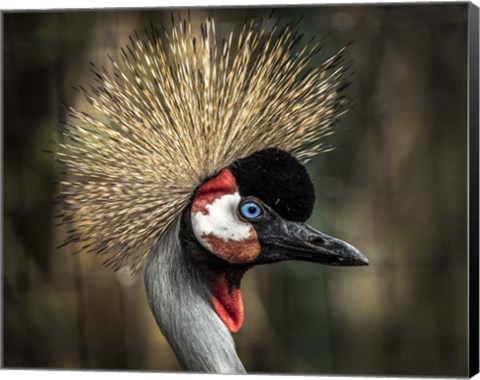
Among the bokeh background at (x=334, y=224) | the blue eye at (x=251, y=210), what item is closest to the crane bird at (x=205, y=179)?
the blue eye at (x=251, y=210)

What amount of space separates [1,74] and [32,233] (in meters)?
0.52

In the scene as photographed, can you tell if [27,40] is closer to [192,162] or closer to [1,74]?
[1,74]

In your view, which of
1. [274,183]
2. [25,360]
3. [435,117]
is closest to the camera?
[274,183]

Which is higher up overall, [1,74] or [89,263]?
[1,74]

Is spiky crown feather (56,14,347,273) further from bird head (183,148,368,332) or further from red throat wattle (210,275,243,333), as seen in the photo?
red throat wattle (210,275,243,333)

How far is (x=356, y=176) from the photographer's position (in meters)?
3.04

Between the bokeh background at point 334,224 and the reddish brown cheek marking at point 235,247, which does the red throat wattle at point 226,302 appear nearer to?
the reddish brown cheek marking at point 235,247

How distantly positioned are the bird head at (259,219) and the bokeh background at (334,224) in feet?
1.78

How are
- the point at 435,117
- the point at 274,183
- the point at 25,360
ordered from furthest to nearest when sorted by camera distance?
the point at 25,360 < the point at 435,117 < the point at 274,183

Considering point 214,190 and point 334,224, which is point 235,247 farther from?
point 334,224

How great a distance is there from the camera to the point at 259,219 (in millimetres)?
2459

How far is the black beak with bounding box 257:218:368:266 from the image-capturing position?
95.7 inches

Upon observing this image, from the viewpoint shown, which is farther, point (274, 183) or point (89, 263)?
point (89, 263)

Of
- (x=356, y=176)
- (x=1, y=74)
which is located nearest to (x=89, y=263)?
(x=1, y=74)
